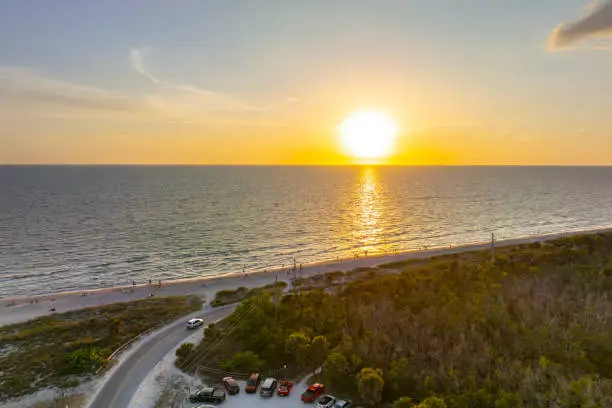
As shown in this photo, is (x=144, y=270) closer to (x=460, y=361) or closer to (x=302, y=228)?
(x=302, y=228)

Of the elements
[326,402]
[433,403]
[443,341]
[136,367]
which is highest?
[433,403]

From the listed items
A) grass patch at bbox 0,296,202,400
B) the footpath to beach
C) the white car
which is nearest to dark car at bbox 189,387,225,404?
grass patch at bbox 0,296,202,400

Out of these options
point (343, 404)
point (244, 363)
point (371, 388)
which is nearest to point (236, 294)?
point (244, 363)

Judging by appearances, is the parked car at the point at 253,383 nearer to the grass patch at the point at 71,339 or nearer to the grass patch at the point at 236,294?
the grass patch at the point at 71,339

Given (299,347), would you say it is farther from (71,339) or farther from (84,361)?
(71,339)

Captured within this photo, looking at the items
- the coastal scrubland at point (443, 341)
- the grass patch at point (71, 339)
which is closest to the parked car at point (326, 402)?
the coastal scrubland at point (443, 341)

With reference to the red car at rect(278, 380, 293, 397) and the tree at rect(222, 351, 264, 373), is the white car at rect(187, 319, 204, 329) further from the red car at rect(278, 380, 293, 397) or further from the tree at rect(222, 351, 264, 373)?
the red car at rect(278, 380, 293, 397)
